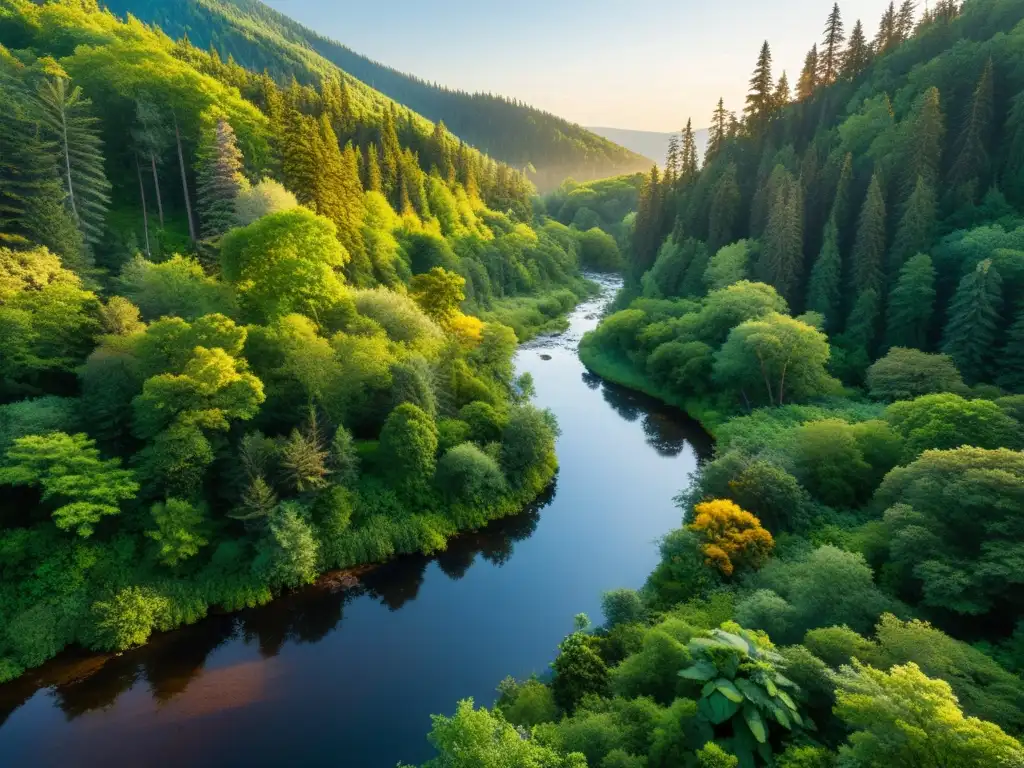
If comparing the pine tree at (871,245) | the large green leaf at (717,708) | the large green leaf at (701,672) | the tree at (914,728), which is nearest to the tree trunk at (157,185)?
the large green leaf at (701,672)

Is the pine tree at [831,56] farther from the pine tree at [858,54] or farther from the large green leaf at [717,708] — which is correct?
the large green leaf at [717,708]

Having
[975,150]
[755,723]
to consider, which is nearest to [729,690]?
[755,723]

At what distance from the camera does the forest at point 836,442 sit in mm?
14594

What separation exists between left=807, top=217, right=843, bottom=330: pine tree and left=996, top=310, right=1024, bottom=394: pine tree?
53.6ft

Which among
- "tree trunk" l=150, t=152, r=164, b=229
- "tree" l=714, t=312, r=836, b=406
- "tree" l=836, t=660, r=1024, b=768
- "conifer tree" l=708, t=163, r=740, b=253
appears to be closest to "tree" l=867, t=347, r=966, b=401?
"tree" l=714, t=312, r=836, b=406

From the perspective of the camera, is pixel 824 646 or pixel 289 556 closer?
pixel 824 646

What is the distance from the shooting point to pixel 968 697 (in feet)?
47.2

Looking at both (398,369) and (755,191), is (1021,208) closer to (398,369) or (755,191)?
(755,191)

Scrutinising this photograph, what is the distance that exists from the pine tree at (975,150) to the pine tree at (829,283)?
11572mm

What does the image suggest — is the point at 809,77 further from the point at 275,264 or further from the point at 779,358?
the point at 275,264

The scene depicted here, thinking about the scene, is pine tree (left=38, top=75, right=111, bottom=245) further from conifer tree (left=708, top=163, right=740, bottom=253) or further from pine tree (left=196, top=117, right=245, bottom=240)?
conifer tree (left=708, top=163, right=740, bottom=253)

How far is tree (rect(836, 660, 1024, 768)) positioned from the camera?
10.7 m

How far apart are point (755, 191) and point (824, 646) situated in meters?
71.3

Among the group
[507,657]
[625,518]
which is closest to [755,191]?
[625,518]
